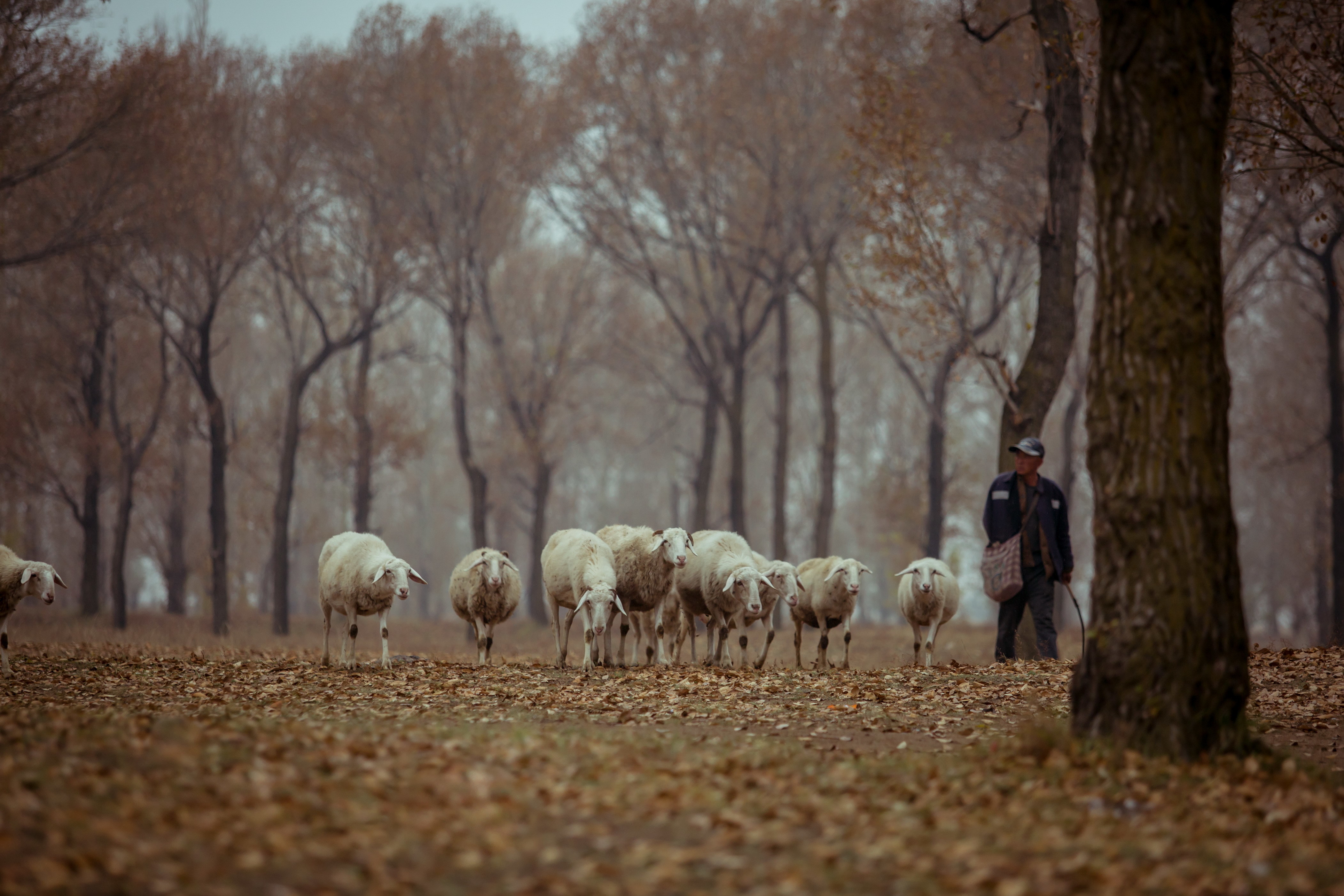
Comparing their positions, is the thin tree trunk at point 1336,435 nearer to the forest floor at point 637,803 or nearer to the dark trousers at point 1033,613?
the dark trousers at point 1033,613

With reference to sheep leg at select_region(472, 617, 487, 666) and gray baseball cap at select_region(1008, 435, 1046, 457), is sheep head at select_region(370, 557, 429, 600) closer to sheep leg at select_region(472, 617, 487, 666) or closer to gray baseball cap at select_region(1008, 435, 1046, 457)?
sheep leg at select_region(472, 617, 487, 666)

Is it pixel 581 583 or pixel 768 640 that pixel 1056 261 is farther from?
pixel 581 583

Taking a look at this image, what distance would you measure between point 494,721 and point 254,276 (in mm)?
35721

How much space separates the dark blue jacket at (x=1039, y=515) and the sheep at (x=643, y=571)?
405 centimetres

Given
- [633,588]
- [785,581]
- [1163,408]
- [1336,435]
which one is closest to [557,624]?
[633,588]

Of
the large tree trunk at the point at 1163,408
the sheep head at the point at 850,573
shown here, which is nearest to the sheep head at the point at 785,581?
the sheep head at the point at 850,573

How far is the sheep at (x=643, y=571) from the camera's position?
14422mm

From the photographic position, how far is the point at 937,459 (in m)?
31.4

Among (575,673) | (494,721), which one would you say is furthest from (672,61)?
(494,721)

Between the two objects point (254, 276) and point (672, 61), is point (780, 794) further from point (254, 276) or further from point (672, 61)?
point (254, 276)

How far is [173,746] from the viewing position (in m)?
6.70

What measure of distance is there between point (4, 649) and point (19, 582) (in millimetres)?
868

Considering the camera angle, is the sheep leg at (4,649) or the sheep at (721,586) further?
the sheep at (721,586)

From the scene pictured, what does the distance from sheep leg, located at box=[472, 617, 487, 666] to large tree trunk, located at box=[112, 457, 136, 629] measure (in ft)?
51.6
